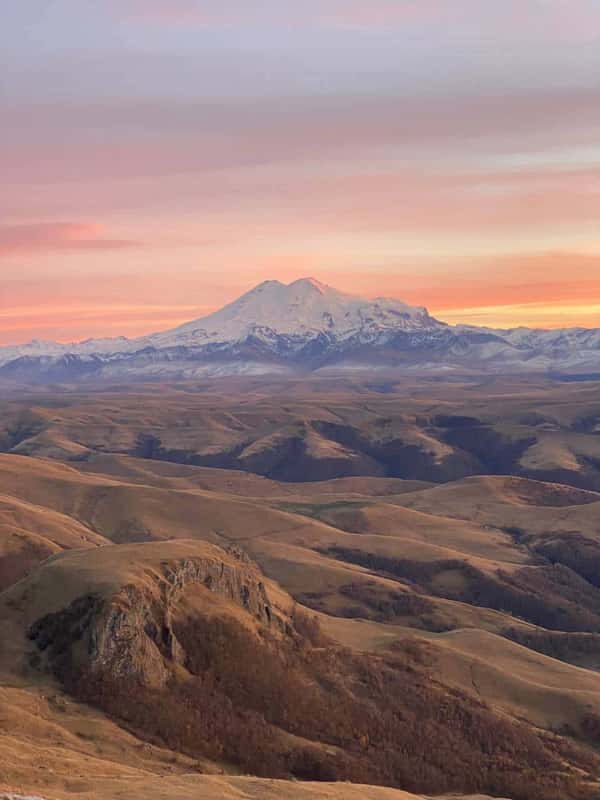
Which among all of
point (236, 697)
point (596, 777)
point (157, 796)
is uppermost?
point (157, 796)

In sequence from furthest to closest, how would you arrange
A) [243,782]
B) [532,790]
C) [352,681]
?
[352,681]
[532,790]
[243,782]

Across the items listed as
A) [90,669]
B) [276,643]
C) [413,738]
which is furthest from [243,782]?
[276,643]

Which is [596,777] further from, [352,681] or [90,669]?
[90,669]

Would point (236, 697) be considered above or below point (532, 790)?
above

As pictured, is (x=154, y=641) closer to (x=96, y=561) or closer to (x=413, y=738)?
(x=96, y=561)

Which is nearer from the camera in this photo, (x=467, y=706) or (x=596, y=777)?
(x=596, y=777)

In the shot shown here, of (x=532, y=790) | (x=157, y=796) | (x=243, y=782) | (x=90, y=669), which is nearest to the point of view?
(x=157, y=796)
